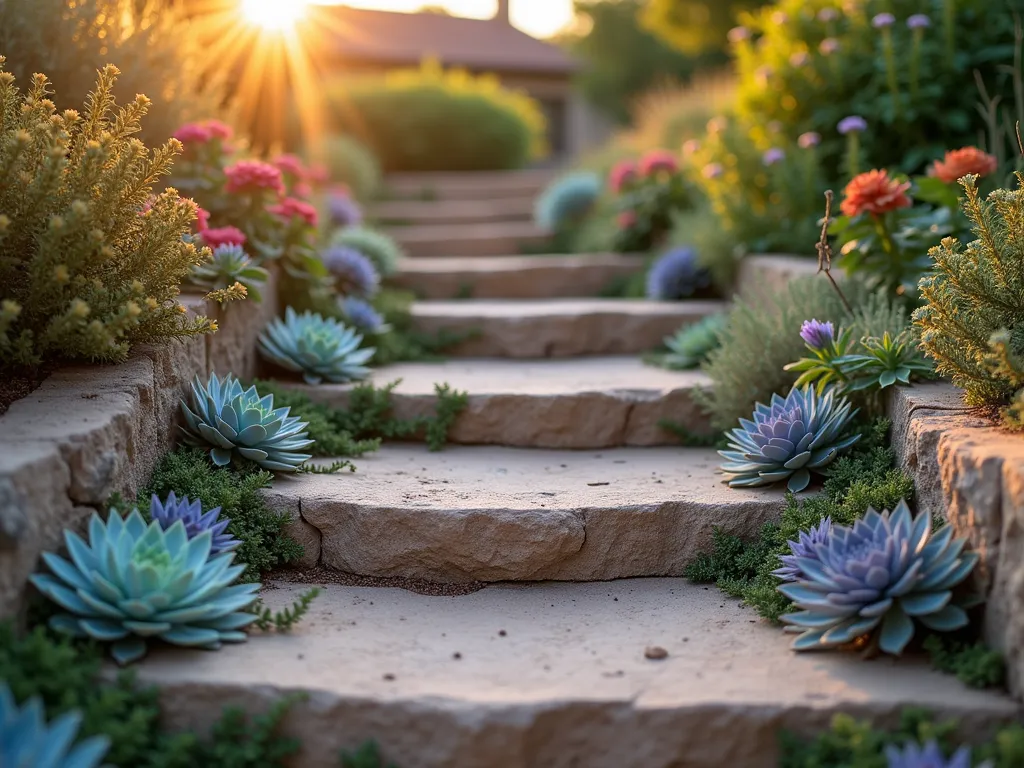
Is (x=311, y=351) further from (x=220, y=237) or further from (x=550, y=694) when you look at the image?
(x=550, y=694)

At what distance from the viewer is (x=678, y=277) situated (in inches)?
233

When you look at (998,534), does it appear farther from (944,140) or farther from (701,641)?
(944,140)

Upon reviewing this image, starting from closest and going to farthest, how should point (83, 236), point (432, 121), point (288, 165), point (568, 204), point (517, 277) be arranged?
point (83, 236) < point (288, 165) < point (517, 277) < point (568, 204) < point (432, 121)

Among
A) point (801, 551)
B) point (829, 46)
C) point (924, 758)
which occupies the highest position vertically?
point (829, 46)

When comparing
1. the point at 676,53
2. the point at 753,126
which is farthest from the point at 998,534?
the point at 676,53

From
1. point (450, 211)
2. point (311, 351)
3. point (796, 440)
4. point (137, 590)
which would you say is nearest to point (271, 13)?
point (450, 211)

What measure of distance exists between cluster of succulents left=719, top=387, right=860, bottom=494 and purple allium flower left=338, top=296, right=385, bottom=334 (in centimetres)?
226

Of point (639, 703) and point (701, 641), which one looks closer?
point (639, 703)

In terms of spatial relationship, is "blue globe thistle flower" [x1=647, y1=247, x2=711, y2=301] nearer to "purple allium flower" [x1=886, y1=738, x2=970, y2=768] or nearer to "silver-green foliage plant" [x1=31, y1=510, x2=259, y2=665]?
"silver-green foliage plant" [x1=31, y1=510, x2=259, y2=665]

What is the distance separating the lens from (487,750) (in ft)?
7.39

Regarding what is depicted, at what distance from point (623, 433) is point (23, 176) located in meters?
2.59

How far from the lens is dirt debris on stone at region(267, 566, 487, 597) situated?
123 inches

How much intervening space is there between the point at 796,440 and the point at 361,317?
256 cm

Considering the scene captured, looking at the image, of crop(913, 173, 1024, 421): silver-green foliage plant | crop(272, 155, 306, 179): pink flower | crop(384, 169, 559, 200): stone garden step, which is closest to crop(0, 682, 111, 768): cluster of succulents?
crop(913, 173, 1024, 421): silver-green foliage plant
